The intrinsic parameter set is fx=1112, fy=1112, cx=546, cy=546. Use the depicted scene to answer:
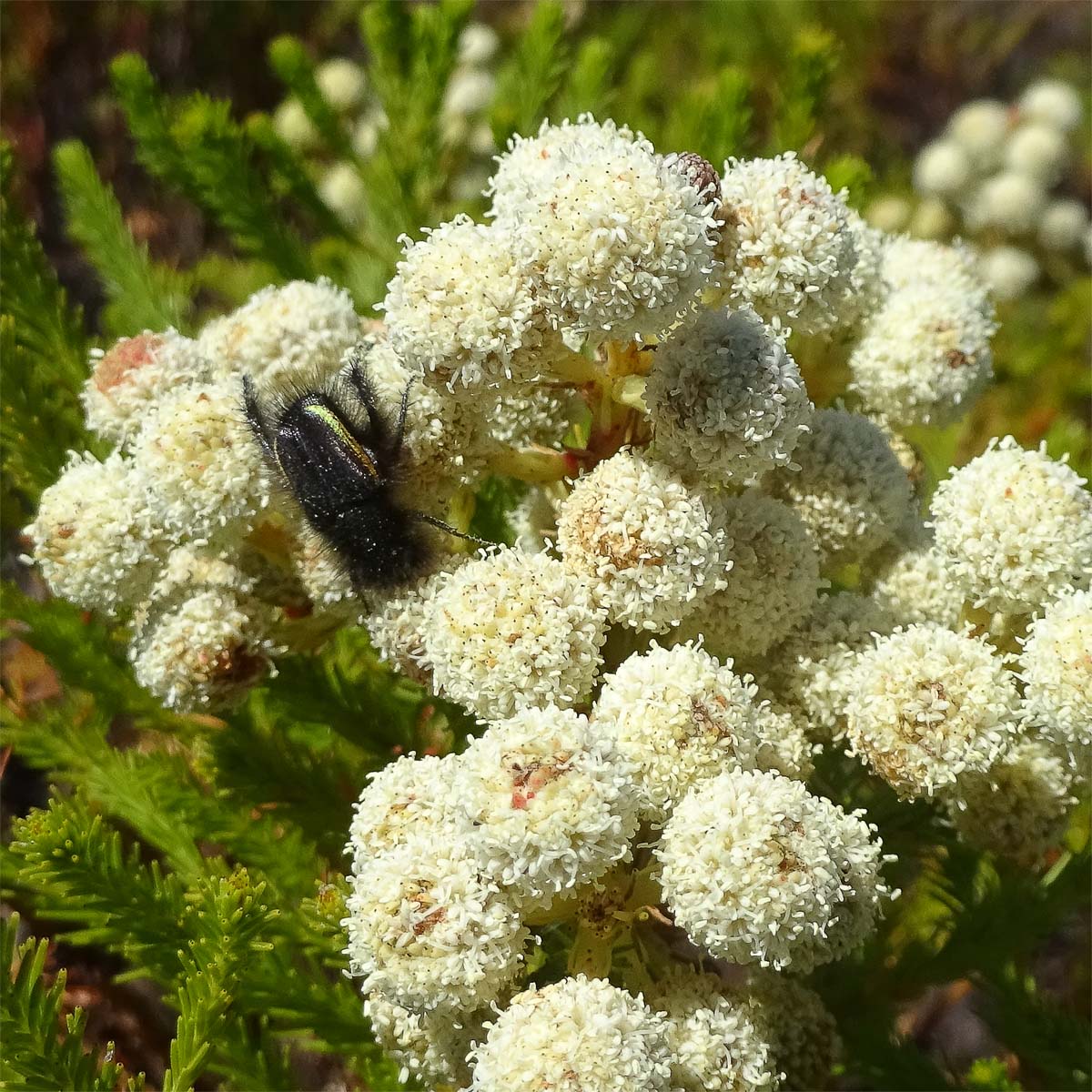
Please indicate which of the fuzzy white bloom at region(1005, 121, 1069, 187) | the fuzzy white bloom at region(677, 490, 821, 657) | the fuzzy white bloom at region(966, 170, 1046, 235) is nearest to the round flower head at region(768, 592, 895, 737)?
the fuzzy white bloom at region(677, 490, 821, 657)

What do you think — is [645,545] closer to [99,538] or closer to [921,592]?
[921,592]

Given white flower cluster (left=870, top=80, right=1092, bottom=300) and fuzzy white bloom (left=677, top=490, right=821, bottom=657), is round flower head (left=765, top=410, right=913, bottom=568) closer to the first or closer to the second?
fuzzy white bloom (left=677, top=490, right=821, bottom=657)

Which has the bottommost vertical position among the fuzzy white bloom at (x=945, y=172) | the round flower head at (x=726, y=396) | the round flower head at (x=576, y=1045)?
the round flower head at (x=576, y=1045)

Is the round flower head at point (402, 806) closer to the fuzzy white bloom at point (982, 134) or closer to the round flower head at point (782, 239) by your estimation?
the round flower head at point (782, 239)

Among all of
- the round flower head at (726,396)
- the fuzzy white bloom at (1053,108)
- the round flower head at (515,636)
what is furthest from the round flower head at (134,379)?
the fuzzy white bloom at (1053,108)

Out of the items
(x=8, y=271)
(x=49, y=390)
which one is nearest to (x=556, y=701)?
(x=49, y=390)

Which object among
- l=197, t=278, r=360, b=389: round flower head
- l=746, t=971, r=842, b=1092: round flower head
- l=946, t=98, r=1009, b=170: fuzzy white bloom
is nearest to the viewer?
l=746, t=971, r=842, b=1092: round flower head
